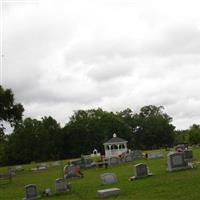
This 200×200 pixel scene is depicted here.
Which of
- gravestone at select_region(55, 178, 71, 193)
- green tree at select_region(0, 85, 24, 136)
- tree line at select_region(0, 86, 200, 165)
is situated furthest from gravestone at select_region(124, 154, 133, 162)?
tree line at select_region(0, 86, 200, 165)

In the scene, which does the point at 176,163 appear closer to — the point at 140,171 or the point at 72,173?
the point at 140,171

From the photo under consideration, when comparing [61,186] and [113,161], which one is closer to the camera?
[61,186]

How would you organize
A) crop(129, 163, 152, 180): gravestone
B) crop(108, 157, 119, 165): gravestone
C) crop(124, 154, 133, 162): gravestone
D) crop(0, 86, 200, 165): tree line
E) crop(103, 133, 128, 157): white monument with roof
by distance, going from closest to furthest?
crop(129, 163, 152, 180): gravestone < crop(108, 157, 119, 165): gravestone < crop(124, 154, 133, 162): gravestone < crop(103, 133, 128, 157): white monument with roof < crop(0, 86, 200, 165): tree line

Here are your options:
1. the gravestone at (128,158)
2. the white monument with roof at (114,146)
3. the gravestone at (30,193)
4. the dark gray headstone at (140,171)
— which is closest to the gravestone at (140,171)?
the dark gray headstone at (140,171)

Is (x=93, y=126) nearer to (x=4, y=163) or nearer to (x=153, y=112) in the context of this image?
(x=4, y=163)

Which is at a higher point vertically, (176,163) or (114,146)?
(114,146)

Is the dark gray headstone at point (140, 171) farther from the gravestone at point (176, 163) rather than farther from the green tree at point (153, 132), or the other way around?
the green tree at point (153, 132)

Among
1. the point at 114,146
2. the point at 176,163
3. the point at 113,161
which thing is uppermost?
the point at 114,146

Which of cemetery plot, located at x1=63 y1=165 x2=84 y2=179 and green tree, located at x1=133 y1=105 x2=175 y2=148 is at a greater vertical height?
green tree, located at x1=133 y1=105 x2=175 y2=148

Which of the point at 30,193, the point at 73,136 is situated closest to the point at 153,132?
the point at 73,136

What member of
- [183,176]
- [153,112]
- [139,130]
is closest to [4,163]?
[139,130]

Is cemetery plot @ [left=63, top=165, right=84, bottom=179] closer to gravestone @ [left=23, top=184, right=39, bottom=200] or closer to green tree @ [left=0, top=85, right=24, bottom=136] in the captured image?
gravestone @ [left=23, top=184, right=39, bottom=200]

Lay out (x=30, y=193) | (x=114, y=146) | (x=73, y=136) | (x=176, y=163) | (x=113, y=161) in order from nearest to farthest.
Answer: (x=30, y=193) → (x=176, y=163) → (x=113, y=161) → (x=114, y=146) → (x=73, y=136)

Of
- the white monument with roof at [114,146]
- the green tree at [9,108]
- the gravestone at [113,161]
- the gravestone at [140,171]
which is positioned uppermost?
the green tree at [9,108]
